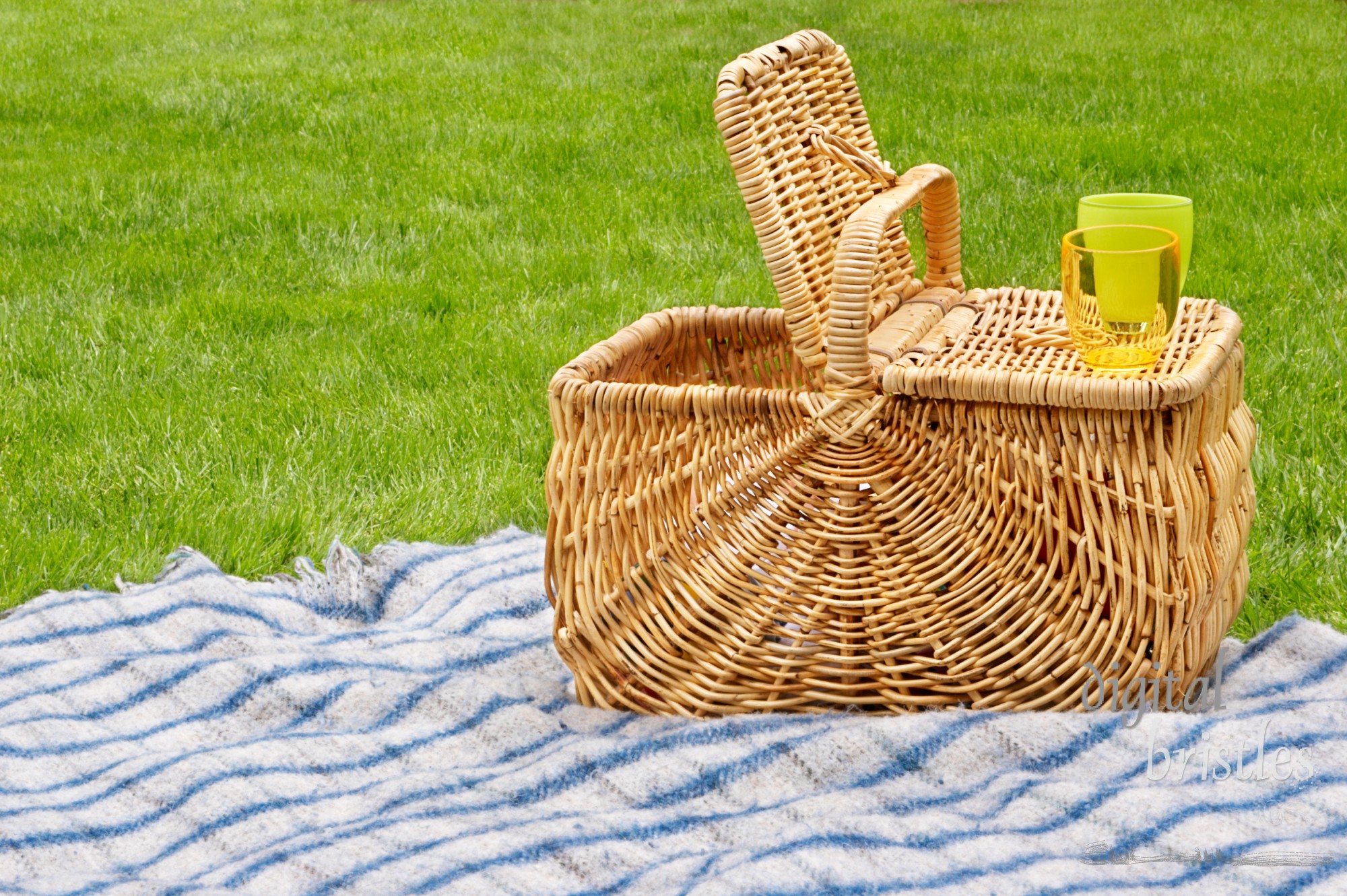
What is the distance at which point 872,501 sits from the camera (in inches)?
71.6

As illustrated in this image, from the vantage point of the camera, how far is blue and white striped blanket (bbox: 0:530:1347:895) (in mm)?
1546

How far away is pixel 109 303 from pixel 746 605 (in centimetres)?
268

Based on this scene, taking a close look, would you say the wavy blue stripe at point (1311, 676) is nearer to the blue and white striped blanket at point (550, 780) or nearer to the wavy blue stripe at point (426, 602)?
the blue and white striped blanket at point (550, 780)

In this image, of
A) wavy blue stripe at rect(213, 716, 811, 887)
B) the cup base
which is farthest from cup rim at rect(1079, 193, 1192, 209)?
wavy blue stripe at rect(213, 716, 811, 887)

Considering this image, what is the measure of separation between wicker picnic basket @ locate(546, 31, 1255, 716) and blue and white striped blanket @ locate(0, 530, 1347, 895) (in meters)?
0.08

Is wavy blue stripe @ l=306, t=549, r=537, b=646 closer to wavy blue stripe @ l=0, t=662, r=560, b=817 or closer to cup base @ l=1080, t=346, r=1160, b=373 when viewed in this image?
wavy blue stripe @ l=0, t=662, r=560, b=817

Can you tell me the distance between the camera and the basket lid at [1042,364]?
1.62 m

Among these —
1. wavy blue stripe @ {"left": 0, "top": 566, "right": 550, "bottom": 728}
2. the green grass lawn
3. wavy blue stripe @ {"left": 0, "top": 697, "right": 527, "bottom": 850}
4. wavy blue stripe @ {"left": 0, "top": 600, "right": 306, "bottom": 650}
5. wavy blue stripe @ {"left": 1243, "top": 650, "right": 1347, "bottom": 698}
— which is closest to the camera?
wavy blue stripe @ {"left": 0, "top": 697, "right": 527, "bottom": 850}

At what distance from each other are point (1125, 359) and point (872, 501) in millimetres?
359

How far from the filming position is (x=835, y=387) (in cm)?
178

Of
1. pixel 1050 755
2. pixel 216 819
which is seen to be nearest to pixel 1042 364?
pixel 1050 755

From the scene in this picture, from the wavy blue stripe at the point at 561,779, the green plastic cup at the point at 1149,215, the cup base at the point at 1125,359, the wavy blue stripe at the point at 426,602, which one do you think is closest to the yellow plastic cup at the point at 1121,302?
the cup base at the point at 1125,359

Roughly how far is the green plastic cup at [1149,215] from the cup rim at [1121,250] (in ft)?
0.09

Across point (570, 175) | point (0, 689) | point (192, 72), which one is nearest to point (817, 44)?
point (0, 689)
